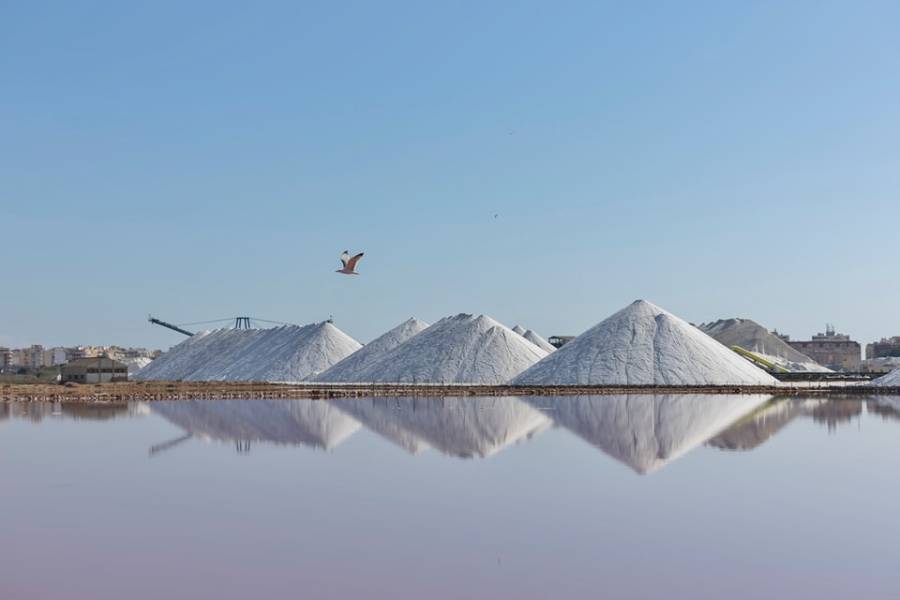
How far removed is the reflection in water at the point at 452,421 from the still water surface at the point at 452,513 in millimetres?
306

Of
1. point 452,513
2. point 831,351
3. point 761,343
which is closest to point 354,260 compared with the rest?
point 452,513

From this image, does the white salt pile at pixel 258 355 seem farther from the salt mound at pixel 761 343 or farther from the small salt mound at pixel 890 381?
the salt mound at pixel 761 343

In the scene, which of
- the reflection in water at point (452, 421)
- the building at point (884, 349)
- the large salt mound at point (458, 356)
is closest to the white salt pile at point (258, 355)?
the large salt mound at point (458, 356)

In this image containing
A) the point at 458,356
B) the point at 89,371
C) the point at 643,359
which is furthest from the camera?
the point at 89,371

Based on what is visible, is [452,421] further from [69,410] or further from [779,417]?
[69,410]

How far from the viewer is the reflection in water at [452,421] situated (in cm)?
3219

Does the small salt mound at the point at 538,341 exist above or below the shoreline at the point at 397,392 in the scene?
above

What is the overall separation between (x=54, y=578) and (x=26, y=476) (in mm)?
11377

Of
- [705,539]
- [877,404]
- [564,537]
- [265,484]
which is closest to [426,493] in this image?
[265,484]

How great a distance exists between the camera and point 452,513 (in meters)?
18.5

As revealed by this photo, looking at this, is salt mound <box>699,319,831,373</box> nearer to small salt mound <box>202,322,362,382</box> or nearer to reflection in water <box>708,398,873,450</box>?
small salt mound <box>202,322,362,382</box>

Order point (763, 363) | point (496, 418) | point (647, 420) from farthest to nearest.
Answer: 1. point (763, 363)
2. point (496, 418)
3. point (647, 420)

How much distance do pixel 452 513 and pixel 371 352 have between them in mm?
79860

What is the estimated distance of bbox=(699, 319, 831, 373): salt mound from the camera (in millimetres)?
132125
